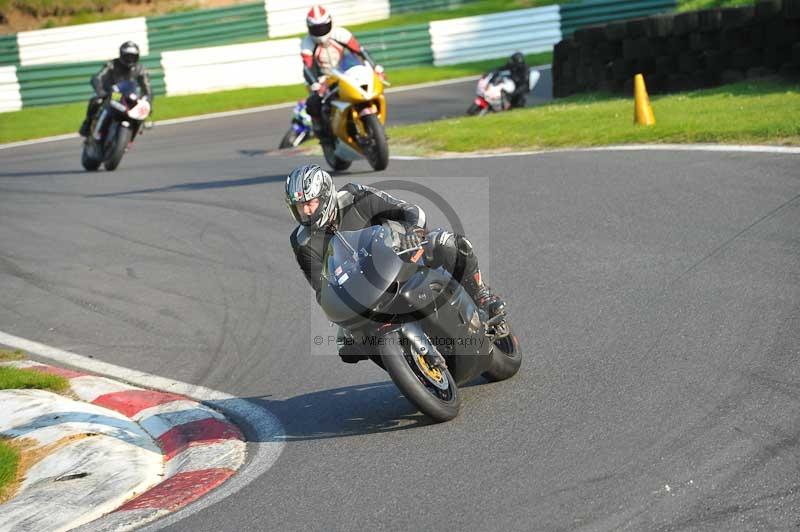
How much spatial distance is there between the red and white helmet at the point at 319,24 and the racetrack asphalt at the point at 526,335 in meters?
1.82

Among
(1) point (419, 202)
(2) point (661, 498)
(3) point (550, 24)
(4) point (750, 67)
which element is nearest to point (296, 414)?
(2) point (661, 498)

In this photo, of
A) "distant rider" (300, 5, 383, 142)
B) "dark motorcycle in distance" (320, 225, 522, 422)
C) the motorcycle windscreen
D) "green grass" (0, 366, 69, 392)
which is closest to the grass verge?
"distant rider" (300, 5, 383, 142)

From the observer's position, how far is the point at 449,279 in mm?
5934

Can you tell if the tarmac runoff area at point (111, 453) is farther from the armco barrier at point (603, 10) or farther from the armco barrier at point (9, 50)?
the armco barrier at point (603, 10)

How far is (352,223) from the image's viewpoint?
19.6 ft

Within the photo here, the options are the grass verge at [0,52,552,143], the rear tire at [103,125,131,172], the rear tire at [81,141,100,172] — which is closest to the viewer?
the rear tire at [103,125,131,172]

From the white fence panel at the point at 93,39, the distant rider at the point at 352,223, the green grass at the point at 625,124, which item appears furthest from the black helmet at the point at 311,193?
the white fence panel at the point at 93,39

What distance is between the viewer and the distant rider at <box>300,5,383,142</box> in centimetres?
1327

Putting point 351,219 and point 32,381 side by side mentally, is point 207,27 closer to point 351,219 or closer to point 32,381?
point 32,381

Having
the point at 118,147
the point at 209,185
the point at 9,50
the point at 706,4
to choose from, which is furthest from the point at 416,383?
the point at 9,50

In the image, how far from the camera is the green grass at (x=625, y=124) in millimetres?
11914

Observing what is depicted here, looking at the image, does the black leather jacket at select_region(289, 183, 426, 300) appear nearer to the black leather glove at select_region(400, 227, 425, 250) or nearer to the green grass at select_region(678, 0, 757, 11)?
the black leather glove at select_region(400, 227, 425, 250)

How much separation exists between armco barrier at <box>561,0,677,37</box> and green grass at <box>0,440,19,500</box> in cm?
2583

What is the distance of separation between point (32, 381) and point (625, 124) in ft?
28.5
